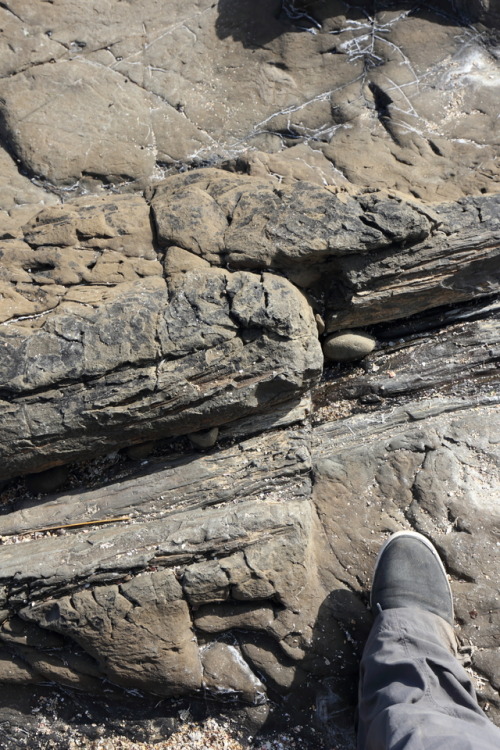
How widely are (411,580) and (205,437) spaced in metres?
1.30

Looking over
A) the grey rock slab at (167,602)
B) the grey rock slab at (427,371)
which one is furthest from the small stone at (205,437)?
the grey rock slab at (427,371)

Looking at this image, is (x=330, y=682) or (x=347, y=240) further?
(x=347, y=240)

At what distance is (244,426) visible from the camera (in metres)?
3.33

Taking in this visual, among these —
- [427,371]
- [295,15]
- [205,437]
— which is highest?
[295,15]

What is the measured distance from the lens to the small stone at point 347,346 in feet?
11.1

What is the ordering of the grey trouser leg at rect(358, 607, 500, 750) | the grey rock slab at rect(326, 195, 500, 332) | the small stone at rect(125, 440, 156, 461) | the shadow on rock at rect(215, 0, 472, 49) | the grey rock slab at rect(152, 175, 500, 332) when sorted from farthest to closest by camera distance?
the shadow on rock at rect(215, 0, 472, 49)
the small stone at rect(125, 440, 156, 461)
the grey rock slab at rect(326, 195, 500, 332)
the grey rock slab at rect(152, 175, 500, 332)
the grey trouser leg at rect(358, 607, 500, 750)

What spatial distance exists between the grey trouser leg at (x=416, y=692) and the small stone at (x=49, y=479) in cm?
190

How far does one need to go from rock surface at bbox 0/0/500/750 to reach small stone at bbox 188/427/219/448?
1 centimetres

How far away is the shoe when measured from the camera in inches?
113

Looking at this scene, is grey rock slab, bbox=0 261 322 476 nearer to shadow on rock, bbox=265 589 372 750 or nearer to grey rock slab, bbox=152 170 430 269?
grey rock slab, bbox=152 170 430 269

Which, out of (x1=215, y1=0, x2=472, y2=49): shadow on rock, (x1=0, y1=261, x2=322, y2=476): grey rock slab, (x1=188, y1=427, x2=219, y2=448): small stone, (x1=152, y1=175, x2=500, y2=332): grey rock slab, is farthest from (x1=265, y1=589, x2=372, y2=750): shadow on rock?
(x1=215, y1=0, x2=472, y2=49): shadow on rock

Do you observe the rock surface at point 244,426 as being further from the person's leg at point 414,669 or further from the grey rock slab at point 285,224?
the person's leg at point 414,669

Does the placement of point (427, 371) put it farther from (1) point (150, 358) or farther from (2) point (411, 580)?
(1) point (150, 358)

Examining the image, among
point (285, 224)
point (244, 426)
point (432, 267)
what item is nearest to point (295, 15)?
point (285, 224)
